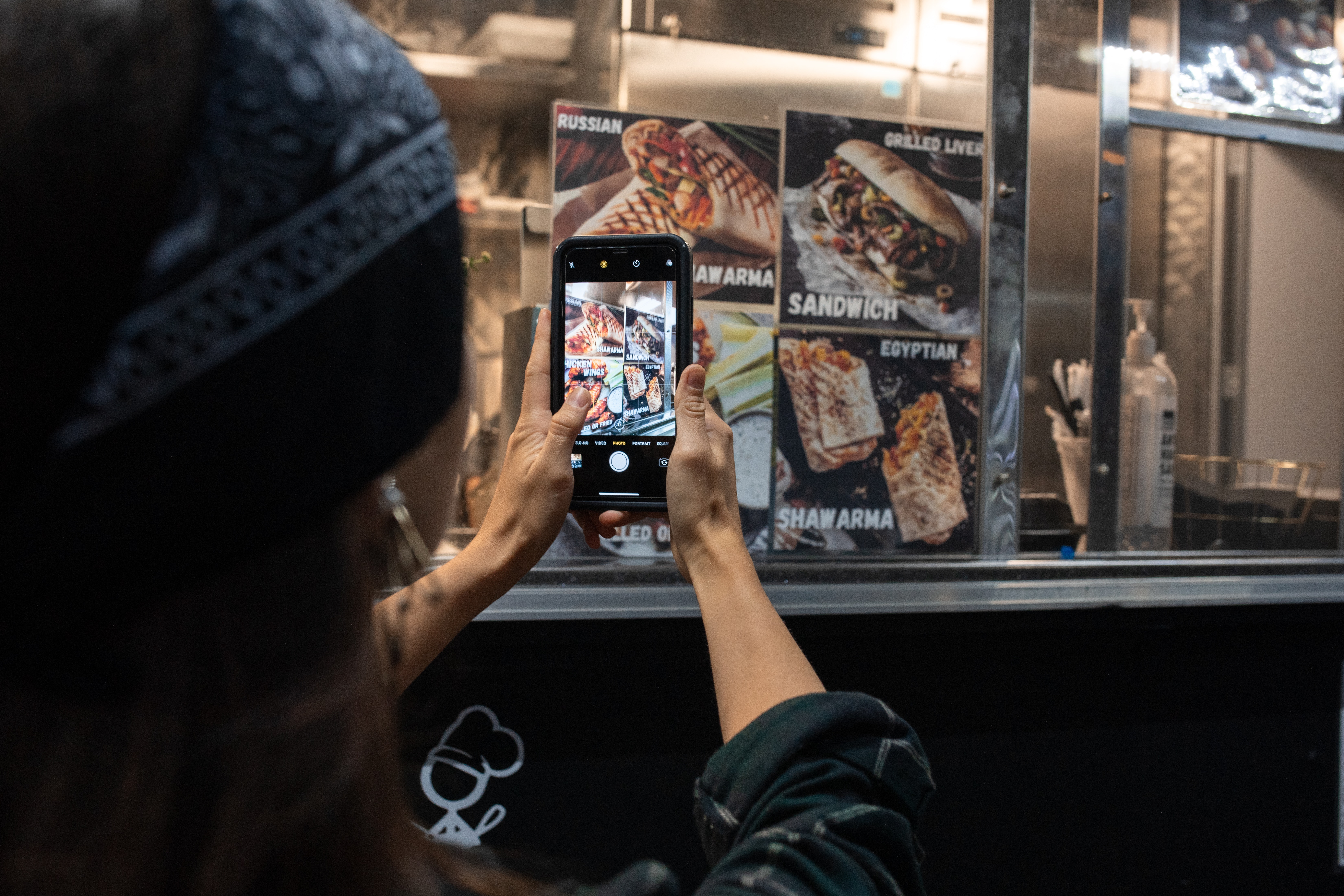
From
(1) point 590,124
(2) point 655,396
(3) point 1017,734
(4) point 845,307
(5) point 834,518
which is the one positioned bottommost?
(3) point 1017,734

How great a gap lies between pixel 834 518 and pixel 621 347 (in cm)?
78

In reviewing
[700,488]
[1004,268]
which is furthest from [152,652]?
[1004,268]

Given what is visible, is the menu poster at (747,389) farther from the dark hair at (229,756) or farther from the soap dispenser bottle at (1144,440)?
the dark hair at (229,756)

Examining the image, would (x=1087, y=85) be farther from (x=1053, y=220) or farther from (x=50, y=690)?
(x=50, y=690)

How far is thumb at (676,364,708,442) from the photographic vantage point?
97 centimetres

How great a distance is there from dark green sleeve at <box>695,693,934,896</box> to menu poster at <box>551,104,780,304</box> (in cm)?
119

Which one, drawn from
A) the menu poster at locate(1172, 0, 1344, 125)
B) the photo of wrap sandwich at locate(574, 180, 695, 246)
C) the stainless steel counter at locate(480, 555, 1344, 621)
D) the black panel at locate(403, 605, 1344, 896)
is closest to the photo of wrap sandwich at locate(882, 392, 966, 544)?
the stainless steel counter at locate(480, 555, 1344, 621)

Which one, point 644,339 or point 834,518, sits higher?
point 644,339

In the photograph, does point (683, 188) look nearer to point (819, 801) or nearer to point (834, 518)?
point (834, 518)

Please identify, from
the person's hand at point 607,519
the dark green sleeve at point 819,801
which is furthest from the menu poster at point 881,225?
the dark green sleeve at point 819,801

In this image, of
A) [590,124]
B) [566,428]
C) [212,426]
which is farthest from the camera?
[590,124]

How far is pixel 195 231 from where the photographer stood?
0.35 meters

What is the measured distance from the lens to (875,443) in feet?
6.34

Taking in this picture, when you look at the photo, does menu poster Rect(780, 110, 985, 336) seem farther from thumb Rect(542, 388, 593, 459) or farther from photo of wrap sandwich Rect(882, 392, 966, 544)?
thumb Rect(542, 388, 593, 459)
